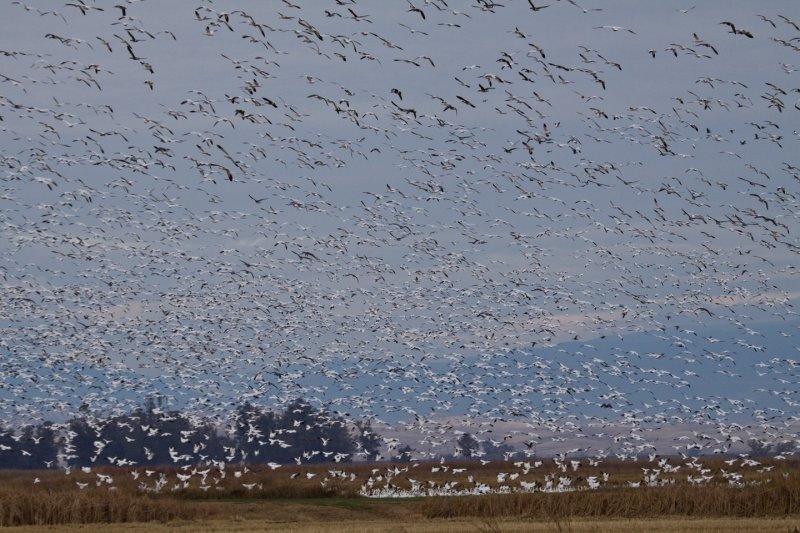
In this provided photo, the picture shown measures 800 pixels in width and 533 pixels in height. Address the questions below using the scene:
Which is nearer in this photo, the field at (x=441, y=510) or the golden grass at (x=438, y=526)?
the golden grass at (x=438, y=526)

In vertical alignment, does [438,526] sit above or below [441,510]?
below

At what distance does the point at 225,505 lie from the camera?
48.8 metres

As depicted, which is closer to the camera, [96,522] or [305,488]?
[96,522]

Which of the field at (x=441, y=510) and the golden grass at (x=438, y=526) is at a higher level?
the field at (x=441, y=510)

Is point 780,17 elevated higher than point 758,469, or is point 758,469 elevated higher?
point 780,17

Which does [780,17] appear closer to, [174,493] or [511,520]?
[511,520]

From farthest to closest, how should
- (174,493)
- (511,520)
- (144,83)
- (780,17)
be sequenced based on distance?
(174,493), (511,520), (144,83), (780,17)

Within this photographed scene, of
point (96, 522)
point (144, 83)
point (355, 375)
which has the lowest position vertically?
point (96, 522)

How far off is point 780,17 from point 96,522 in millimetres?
26182

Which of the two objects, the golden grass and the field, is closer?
the golden grass

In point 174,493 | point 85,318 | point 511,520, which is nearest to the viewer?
point 511,520

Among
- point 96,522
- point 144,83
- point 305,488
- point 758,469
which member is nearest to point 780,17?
point 144,83

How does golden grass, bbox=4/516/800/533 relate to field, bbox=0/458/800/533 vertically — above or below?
below

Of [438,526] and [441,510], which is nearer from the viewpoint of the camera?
[438,526]
